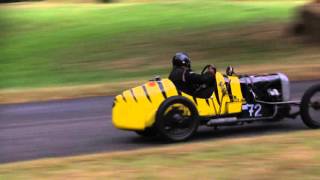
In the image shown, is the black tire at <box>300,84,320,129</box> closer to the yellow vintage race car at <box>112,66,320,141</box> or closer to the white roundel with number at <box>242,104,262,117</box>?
the yellow vintage race car at <box>112,66,320,141</box>

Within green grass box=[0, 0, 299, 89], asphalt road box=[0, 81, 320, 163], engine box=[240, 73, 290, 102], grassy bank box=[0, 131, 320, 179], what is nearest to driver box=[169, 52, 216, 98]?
engine box=[240, 73, 290, 102]

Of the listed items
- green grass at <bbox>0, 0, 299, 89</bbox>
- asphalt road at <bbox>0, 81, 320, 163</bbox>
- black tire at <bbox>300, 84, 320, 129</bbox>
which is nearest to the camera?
asphalt road at <bbox>0, 81, 320, 163</bbox>

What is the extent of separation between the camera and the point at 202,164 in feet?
23.5

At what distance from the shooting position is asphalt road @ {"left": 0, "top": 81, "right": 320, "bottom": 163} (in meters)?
9.87

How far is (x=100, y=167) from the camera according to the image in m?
7.36

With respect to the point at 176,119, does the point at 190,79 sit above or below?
above

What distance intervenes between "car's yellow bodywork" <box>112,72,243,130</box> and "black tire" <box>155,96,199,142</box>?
105 millimetres

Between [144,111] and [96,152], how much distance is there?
89 centimetres

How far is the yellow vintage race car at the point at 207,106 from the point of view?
32.2ft

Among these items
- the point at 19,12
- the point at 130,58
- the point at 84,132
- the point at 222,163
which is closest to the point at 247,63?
the point at 130,58

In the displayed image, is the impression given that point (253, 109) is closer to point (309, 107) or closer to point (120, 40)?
point (309, 107)

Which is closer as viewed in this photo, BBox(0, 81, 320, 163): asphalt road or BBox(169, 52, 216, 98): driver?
BBox(0, 81, 320, 163): asphalt road

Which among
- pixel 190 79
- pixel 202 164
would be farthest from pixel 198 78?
pixel 202 164

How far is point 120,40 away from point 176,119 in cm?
1580
